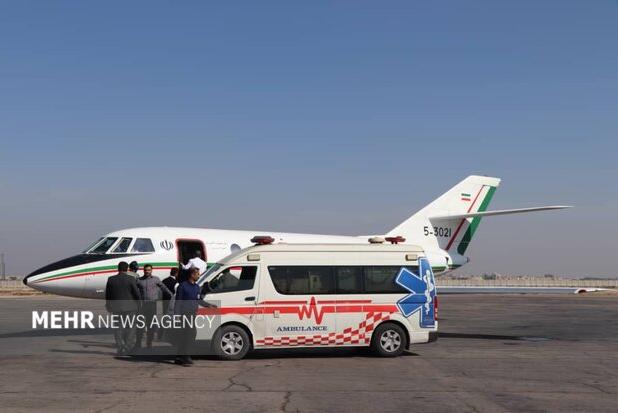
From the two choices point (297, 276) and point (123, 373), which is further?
point (297, 276)

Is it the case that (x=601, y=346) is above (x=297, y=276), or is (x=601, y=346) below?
below

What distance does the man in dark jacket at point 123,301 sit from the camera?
15820 mm

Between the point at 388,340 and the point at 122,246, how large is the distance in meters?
10.3

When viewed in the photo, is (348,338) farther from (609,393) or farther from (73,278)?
(73,278)

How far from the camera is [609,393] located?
1095 cm

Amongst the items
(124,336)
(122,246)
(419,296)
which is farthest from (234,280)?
(122,246)

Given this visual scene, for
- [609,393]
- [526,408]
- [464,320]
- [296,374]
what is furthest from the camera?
[464,320]

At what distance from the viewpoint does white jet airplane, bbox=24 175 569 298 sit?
21.2m

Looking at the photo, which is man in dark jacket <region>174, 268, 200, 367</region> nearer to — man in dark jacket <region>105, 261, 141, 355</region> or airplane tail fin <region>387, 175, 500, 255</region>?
man in dark jacket <region>105, 261, 141, 355</region>

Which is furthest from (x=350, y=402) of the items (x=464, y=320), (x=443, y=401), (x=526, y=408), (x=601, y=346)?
(x=464, y=320)

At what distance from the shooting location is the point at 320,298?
15094mm

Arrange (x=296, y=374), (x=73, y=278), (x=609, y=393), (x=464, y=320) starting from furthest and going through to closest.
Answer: (x=464, y=320) < (x=73, y=278) < (x=296, y=374) < (x=609, y=393)

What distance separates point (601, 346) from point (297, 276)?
26.4 feet

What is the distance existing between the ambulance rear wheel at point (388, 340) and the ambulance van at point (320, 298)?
2 cm
